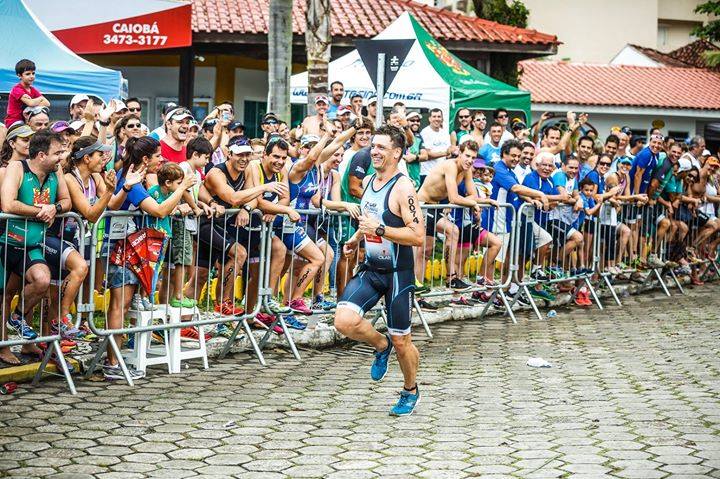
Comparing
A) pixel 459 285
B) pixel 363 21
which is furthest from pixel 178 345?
pixel 363 21

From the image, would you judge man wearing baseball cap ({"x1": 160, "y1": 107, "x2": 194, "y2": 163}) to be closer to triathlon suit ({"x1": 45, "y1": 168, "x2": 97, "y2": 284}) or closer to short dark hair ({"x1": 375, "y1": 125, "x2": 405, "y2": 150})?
triathlon suit ({"x1": 45, "y1": 168, "x2": 97, "y2": 284})

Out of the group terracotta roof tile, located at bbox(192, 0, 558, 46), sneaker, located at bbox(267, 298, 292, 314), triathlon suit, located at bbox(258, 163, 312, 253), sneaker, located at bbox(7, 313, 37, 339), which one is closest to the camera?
sneaker, located at bbox(7, 313, 37, 339)

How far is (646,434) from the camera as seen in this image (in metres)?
7.41

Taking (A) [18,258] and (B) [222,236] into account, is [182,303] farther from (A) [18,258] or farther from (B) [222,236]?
(A) [18,258]

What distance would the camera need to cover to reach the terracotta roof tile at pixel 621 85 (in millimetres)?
44781

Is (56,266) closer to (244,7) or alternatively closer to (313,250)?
(313,250)

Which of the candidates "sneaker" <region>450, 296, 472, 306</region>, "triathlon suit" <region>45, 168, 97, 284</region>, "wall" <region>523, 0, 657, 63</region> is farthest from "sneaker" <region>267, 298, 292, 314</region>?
"wall" <region>523, 0, 657, 63</region>

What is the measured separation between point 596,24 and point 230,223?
164 ft

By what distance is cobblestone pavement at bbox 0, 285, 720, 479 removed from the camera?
258 inches

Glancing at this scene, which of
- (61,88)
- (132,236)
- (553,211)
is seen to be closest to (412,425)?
(132,236)

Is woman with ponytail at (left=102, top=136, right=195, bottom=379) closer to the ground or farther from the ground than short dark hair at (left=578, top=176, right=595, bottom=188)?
closer to the ground

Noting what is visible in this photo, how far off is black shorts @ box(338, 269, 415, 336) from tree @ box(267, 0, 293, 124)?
8.96 meters

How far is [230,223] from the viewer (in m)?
10.1

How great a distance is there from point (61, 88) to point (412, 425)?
886 cm
